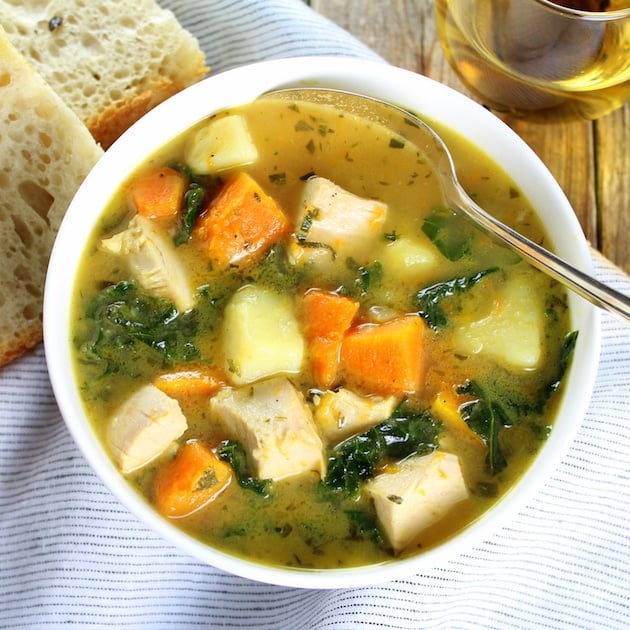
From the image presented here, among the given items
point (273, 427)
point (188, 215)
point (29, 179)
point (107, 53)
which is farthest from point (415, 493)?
point (107, 53)

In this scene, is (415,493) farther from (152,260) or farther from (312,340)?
(152,260)

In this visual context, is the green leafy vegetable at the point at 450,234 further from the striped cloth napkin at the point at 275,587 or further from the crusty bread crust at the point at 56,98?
the crusty bread crust at the point at 56,98

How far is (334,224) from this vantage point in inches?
101

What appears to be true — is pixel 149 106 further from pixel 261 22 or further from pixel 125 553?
pixel 125 553

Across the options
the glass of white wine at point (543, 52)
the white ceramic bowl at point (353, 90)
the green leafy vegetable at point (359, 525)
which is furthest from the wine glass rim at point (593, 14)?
the green leafy vegetable at point (359, 525)

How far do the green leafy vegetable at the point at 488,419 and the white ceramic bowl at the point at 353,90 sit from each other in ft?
0.33

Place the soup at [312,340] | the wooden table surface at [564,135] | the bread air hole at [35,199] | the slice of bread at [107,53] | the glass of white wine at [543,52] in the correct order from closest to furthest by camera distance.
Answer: the soup at [312,340]
the glass of white wine at [543,52]
the bread air hole at [35,199]
the slice of bread at [107,53]
the wooden table surface at [564,135]

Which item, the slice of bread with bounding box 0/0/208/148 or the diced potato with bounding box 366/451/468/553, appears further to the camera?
the slice of bread with bounding box 0/0/208/148

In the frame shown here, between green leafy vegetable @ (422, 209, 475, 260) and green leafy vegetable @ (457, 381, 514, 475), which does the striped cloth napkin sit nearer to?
green leafy vegetable @ (457, 381, 514, 475)

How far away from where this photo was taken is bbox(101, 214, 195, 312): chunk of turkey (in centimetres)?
253

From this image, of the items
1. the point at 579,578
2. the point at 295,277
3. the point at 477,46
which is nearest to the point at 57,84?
the point at 295,277

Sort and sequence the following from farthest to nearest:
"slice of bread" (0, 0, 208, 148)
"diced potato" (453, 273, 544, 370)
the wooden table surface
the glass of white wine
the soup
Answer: the wooden table surface
"slice of bread" (0, 0, 208, 148)
the glass of white wine
"diced potato" (453, 273, 544, 370)
the soup

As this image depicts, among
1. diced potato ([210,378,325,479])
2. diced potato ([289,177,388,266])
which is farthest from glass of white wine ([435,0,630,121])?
diced potato ([210,378,325,479])

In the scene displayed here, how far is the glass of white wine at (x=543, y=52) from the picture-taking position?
2.88m
